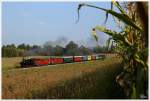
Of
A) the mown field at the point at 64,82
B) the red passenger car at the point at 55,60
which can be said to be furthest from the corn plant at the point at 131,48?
the red passenger car at the point at 55,60

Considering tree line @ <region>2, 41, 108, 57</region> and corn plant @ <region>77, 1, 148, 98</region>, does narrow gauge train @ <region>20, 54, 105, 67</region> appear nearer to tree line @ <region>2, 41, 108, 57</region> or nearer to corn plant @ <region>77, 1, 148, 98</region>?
tree line @ <region>2, 41, 108, 57</region>

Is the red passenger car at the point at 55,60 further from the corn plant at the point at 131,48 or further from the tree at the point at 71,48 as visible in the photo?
the corn plant at the point at 131,48

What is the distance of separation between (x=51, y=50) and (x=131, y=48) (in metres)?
0.41

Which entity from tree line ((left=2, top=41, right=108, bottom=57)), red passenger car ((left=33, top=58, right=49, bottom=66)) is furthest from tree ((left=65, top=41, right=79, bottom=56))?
red passenger car ((left=33, top=58, right=49, bottom=66))

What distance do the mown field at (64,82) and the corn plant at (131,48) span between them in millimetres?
84

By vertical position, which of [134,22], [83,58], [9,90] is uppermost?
[134,22]

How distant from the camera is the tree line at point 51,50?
73.5 inches

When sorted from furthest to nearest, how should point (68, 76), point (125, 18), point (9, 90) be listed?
point (68, 76) < point (9, 90) < point (125, 18)

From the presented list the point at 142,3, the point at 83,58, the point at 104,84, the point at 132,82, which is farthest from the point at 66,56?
the point at 142,3

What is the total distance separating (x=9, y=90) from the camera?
1804 mm

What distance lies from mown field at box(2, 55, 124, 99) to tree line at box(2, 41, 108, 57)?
6 cm

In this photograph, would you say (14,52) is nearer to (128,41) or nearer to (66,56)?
(66,56)

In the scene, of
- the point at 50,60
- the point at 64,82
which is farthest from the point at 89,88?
the point at 50,60

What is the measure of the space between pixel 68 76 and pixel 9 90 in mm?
318
